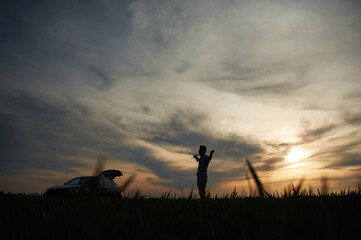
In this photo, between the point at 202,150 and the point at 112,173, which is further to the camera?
the point at 112,173

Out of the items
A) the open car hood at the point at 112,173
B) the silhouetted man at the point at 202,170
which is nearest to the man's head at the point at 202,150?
the silhouetted man at the point at 202,170

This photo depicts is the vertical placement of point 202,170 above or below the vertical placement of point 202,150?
below

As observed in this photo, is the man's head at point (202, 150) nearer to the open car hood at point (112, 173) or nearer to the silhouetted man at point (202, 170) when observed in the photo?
the silhouetted man at point (202, 170)

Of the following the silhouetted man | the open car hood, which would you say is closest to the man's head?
the silhouetted man

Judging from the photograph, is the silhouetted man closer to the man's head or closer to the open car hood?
the man's head

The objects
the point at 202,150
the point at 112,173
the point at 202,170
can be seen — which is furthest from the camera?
the point at 112,173

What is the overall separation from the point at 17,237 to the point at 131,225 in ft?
3.93

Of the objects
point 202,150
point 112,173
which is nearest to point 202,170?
point 202,150

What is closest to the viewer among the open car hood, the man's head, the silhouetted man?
the silhouetted man

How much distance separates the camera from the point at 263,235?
1914mm

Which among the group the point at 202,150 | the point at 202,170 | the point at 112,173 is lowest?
the point at 112,173

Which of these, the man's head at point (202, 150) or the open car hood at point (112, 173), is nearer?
the man's head at point (202, 150)

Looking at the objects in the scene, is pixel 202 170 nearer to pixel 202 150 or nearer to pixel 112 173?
pixel 202 150

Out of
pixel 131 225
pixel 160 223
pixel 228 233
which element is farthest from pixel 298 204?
pixel 131 225
